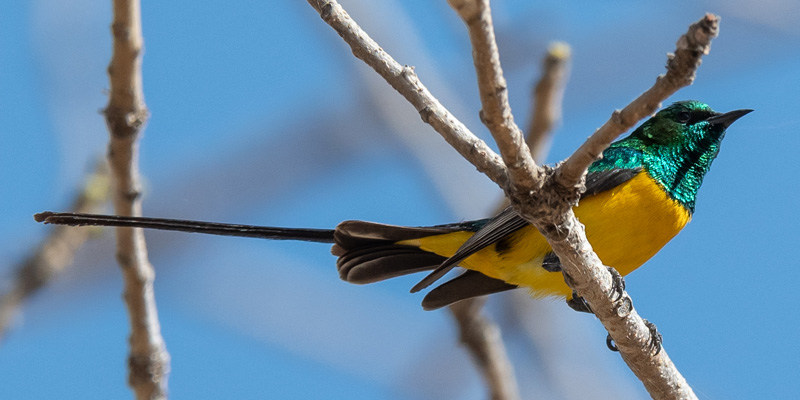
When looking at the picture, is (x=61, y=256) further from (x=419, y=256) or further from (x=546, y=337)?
(x=546, y=337)

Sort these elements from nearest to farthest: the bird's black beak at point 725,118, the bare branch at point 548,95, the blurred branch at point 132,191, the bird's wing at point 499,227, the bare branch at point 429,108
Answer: the bare branch at point 429,108 < the blurred branch at point 132,191 < the bird's wing at point 499,227 < the bare branch at point 548,95 < the bird's black beak at point 725,118

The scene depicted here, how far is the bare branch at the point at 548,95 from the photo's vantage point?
3.90 meters

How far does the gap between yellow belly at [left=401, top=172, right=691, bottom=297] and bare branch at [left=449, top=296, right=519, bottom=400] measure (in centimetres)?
26

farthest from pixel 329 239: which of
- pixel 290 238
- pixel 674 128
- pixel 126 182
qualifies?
pixel 674 128

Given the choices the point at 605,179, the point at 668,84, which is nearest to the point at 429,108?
the point at 668,84

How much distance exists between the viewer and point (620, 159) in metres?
4.16

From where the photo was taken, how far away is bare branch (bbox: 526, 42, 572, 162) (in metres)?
3.90

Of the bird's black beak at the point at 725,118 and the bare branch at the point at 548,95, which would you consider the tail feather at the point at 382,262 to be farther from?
the bird's black beak at the point at 725,118

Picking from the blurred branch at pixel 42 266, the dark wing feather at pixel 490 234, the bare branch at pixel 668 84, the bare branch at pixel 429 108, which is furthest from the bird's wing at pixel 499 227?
the blurred branch at pixel 42 266

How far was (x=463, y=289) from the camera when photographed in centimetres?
425

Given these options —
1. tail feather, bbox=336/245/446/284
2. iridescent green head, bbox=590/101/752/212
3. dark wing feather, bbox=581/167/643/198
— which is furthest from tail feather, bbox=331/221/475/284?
iridescent green head, bbox=590/101/752/212

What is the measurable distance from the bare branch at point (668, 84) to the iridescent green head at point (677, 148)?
188 centimetres

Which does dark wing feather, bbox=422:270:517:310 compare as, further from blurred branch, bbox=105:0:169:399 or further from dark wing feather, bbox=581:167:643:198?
blurred branch, bbox=105:0:169:399

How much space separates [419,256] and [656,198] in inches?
47.0
